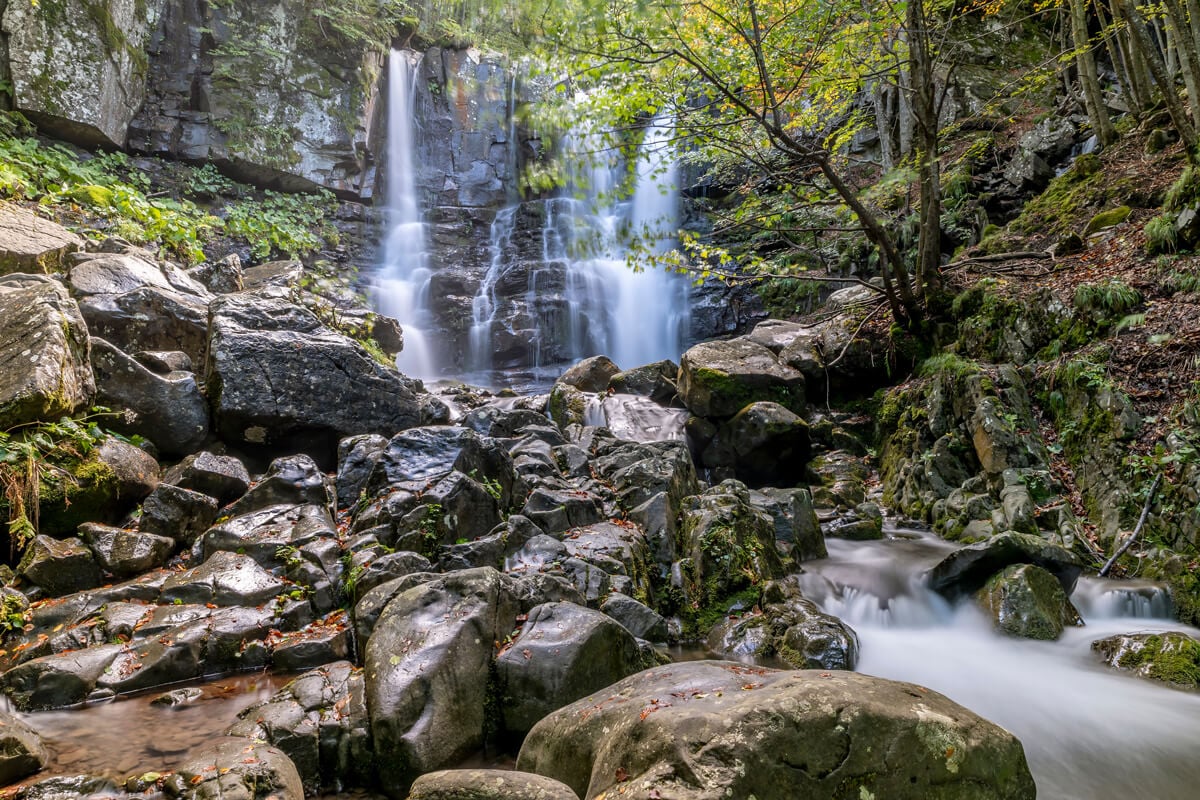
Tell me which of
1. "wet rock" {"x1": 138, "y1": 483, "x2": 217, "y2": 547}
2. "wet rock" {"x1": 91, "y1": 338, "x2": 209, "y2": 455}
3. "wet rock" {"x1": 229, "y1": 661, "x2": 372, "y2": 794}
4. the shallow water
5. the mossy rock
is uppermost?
the mossy rock

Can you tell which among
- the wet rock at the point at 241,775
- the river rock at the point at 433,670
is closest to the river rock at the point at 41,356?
the river rock at the point at 433,670

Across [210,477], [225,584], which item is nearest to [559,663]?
[225,584]

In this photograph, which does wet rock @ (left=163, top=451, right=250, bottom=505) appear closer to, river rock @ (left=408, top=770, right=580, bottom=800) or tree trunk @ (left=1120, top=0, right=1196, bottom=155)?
river rock @ (left=408, top=770, right=580, bottom=800)

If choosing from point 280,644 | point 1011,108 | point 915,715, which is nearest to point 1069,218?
point 1011,108

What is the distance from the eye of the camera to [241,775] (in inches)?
101

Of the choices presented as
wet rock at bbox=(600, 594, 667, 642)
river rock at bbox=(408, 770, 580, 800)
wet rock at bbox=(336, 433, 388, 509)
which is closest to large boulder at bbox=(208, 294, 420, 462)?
wet rock at bbox=(336, 433, 388, 509)

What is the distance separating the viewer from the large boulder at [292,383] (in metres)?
6.89

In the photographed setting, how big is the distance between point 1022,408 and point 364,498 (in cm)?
736

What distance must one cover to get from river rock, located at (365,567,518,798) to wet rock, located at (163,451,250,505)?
316cm

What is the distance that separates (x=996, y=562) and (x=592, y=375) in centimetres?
809

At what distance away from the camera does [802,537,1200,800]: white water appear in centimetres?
331

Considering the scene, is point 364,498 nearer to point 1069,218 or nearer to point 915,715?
point 915,715

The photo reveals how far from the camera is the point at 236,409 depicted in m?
6.75

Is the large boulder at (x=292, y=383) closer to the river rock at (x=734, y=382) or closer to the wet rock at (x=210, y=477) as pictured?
the wet rock at (x=210, y=477)
